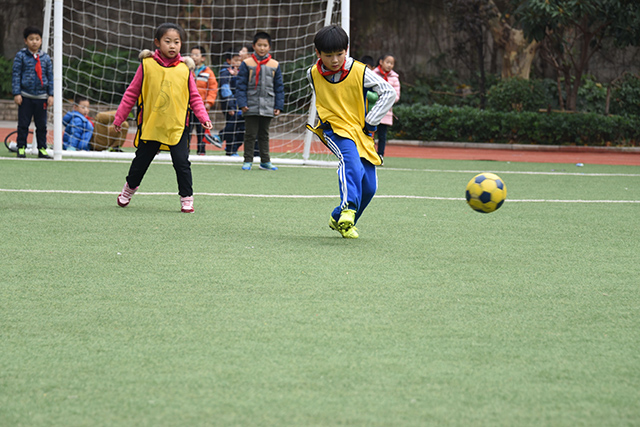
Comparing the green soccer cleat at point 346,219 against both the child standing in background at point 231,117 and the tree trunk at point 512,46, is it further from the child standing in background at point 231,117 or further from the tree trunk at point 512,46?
the tree trunk at point 512,46

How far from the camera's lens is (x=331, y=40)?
5227 mm

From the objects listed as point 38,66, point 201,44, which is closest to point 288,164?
point 38,66

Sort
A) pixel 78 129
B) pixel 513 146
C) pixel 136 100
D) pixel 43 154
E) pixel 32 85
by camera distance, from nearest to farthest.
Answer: pixel 136 100 < pixel 32 85 < pixel 43 154 < pixel 78 129 < pixel 513 146

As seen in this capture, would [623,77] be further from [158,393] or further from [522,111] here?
[158,393]

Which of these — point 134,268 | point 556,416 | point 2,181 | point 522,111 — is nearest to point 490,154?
point 522,111

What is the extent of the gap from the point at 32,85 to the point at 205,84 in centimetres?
332

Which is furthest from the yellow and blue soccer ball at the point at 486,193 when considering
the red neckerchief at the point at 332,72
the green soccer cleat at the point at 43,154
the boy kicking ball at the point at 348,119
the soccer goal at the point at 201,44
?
the soccer goal at the point at 201,44

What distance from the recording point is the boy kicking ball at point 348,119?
5.36 m

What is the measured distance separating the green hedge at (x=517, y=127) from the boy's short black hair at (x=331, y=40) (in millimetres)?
13729

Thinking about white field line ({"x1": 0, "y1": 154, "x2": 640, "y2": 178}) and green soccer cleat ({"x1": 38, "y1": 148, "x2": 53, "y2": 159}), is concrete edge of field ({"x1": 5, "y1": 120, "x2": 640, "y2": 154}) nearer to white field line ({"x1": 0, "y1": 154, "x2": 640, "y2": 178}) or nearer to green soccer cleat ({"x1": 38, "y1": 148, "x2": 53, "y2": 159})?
white field line ({"x1": 0, "y1": 154, "x2": 640, "y2": 178})

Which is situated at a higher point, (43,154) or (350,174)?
(350,174)

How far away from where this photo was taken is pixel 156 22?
26.3 m

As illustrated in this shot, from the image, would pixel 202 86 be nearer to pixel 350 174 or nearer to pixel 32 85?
pixel 32 85

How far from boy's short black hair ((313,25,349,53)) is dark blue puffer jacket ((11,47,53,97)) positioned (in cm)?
700
